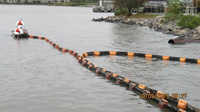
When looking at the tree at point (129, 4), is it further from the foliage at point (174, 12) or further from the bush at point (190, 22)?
the bush at point (190, 22)

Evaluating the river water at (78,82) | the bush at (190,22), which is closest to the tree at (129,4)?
the bush at (190,22)

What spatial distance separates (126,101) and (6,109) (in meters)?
6.03

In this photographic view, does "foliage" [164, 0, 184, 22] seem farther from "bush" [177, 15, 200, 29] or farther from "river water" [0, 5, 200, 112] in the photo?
"river water" [0, 5, 200, 112]

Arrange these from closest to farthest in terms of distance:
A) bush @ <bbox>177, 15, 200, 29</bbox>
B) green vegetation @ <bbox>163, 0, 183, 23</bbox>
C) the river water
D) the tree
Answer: the river water, bush @ <bbox>177, 15, 200, 29</bbox>, green vegetation @ <bbox>163, 0, 183, 23</bbox>, the tree

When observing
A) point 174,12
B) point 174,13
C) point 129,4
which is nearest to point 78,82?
point 174,13

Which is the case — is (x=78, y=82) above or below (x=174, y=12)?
below

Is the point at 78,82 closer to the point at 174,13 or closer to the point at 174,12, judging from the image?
the point at 174,13

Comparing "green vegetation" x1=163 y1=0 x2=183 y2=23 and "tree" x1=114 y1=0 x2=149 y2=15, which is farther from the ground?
"tree" x1=114 y1=0 x2=149 y2=15

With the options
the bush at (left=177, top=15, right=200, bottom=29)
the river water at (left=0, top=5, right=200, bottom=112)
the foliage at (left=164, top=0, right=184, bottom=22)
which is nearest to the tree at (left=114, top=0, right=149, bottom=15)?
the foliage at (left=164, top=0, right=184, bottom=22)

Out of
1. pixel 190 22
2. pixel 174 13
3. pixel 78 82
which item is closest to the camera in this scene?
pixel 78 82

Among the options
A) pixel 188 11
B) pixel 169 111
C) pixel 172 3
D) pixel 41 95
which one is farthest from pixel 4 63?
pixel 188 11

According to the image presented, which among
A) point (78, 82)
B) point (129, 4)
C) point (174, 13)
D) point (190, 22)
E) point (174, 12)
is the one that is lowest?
point (78, 82)

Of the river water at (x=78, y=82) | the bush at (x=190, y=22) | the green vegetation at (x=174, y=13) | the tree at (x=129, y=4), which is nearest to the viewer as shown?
the river water at (x=78, y=82)

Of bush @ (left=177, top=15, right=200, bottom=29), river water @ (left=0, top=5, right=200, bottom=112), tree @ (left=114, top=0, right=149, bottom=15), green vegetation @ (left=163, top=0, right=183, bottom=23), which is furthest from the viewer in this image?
tree @ (left=114, top=0, right=149, bottom=15)
